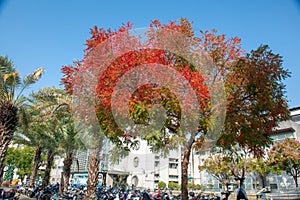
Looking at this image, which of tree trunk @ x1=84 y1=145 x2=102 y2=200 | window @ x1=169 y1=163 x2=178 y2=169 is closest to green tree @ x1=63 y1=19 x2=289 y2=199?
tree trunk @ x1=84 y1=145 x2=102 y2=200

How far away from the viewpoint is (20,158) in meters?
42.1

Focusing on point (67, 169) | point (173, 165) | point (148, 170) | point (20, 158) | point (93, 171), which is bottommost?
point (148, 170)

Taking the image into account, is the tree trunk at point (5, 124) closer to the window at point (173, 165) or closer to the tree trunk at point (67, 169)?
the tree trunk at point (67, 169)

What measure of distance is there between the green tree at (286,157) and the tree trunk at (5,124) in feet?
77.5

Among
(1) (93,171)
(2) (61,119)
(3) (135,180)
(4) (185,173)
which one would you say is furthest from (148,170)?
(4) (185,173)

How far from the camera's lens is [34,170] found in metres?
21.6

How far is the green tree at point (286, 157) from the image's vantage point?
22.4m

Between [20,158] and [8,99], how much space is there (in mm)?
37126

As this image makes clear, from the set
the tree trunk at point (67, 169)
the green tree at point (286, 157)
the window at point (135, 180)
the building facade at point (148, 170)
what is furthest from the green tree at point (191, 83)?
the window at point (135, 180)

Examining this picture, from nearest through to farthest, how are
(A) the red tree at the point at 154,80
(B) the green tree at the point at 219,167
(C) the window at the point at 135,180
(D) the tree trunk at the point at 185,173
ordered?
(A) the red tree at the point at 154,80
(D) the tree trunk at the point at 185,173
(B) the green tree at the point at 219,167
(C) the window at the point at 135,180

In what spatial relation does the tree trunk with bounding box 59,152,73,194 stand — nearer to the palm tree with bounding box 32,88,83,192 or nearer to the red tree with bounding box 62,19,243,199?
the palm tree with bounding box 32,88,83,192

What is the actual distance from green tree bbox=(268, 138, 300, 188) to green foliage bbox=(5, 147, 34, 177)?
130ft

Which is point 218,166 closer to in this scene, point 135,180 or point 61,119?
point 61,119

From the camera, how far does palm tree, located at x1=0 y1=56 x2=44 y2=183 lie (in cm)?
1067
